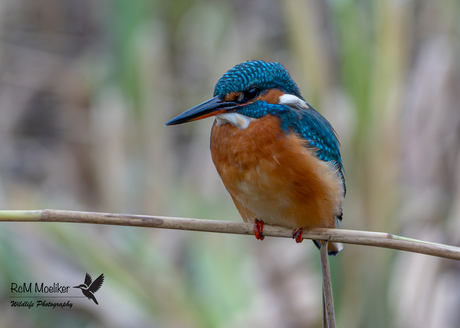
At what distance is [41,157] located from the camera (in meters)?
3.75

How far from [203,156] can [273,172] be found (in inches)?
64.2

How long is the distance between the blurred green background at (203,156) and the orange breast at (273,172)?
0.50 meters

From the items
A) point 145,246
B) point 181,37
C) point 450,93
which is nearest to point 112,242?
point 145,246

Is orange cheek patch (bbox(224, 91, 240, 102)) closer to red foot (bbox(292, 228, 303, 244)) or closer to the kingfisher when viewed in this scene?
the kingfisher

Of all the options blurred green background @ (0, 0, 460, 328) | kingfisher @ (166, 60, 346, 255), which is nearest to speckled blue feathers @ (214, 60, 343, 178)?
kingfisher @ (166, 60, 346, 255)

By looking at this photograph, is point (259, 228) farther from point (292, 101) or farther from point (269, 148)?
point (292, 101)

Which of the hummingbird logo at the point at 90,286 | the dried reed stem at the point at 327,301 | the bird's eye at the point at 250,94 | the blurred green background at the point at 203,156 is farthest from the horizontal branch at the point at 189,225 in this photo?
the hummingbird logo at the point at 90,286

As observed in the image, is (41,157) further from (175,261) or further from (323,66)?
(323,66)

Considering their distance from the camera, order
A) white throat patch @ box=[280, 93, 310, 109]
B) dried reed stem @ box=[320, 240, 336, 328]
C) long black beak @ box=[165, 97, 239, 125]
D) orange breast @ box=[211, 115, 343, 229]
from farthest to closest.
Answer: 1. white throat patch @ box=[280, 93, 310, 109]
2. orange breast @ box=[211, 115, 343, 229]
3. long black beak @ box=[165, 97, 239, 125]
4. dried reed stem @ box=[320, 240, 336, 328]

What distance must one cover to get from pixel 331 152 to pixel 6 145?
8.36ft

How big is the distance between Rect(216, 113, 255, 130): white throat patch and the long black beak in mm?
24

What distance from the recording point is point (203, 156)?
3.34 meters

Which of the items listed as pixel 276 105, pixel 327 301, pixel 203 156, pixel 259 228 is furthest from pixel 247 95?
pixel 203 156

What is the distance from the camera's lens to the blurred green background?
2.32 m
